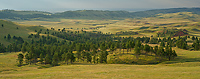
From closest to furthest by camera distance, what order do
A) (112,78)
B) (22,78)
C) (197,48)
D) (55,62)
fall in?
(112,78) → (22,78) → (55,62) → (197,48)

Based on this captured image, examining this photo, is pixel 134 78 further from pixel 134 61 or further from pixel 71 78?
pixel 134 61

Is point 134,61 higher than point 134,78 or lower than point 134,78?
lower

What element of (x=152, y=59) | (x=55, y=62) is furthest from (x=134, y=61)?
(x=55, y=62)

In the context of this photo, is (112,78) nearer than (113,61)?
Yes

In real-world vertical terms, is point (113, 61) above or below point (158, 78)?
below

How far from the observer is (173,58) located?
11362 cm

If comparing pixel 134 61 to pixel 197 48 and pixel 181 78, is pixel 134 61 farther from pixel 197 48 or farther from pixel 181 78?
pixel 197 48

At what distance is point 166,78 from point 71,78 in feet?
102

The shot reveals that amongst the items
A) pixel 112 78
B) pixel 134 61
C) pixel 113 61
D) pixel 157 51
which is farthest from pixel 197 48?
pixel 112 78

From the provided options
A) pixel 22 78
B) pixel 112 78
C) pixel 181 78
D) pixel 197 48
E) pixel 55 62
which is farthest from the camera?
pixel 197 48

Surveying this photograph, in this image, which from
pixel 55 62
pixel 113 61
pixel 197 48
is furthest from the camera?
pixel 197 48

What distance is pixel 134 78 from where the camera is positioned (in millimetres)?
46688

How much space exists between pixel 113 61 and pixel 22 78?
71.4 meters

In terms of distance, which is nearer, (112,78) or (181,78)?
(181,78)
